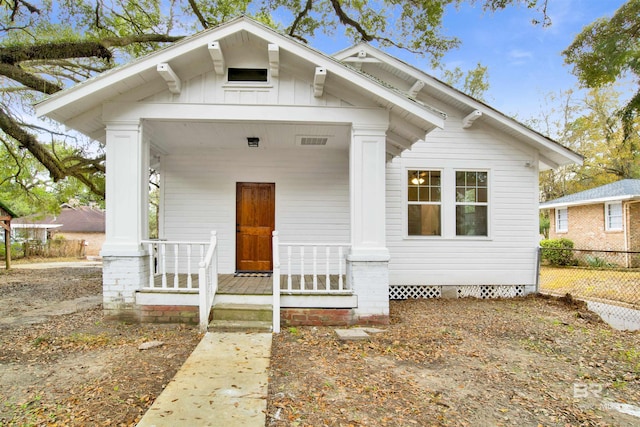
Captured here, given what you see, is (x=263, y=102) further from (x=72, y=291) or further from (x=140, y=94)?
(x=72, y=291)

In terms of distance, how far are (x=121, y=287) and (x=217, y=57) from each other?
367 centimetres

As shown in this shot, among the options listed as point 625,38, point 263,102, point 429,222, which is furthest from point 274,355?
point 625,38

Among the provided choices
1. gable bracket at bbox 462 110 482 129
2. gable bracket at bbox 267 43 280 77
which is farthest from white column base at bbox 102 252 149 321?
gable bracket at bbox 462 110 482 129

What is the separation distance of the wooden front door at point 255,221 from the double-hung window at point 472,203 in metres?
4.15

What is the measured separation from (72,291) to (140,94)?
5845 mm

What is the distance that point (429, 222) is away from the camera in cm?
806

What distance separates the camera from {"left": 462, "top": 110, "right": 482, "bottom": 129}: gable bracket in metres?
7.55

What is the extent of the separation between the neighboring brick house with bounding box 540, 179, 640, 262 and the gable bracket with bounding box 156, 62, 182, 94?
52.2 ft

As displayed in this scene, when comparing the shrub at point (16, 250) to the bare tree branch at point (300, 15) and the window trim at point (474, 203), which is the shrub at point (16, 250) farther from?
the window trim at point (474, 203)

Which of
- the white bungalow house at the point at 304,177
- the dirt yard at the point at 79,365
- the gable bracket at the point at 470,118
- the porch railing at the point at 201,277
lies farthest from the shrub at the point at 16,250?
the gable bracket at the point at 470,118

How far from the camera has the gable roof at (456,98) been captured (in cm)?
765

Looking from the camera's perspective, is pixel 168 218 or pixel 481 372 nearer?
pixel 481 372

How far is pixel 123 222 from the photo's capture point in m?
5.40

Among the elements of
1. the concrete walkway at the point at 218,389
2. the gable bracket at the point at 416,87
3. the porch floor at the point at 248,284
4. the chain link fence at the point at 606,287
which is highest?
the gable bracket at the point at 416,87
